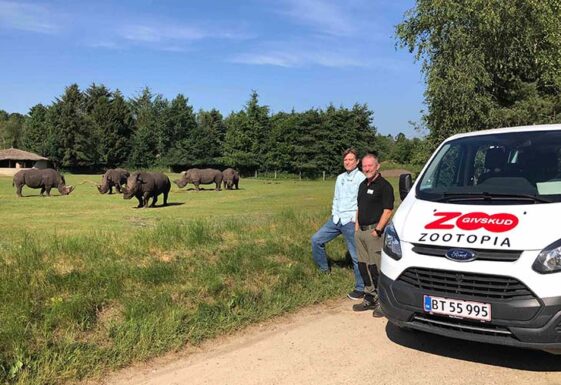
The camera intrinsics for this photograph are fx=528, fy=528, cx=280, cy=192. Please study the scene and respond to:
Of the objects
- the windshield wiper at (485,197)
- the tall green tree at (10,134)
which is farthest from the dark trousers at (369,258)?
the tall green tree at (10,134)

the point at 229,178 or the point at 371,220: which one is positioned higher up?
the point at 371,220

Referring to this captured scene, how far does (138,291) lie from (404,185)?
3.61 metres

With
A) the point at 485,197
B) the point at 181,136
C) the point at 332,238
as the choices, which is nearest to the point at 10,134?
the point at 181,136

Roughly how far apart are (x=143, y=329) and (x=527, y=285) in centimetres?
377

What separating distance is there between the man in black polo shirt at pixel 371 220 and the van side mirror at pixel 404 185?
1.53 feet

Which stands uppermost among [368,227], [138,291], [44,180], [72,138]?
[72,138]

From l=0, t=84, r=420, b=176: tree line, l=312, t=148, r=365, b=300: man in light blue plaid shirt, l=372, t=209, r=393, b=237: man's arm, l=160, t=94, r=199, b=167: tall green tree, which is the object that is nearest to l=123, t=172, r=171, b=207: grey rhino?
l=312, t=148, r=365, b=300: man in light blue plaid shirt

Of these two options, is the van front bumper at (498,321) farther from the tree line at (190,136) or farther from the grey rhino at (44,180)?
the tree line at (190,136)

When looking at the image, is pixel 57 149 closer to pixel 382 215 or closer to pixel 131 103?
pixel 131 103

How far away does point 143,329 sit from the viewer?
5.61 metres

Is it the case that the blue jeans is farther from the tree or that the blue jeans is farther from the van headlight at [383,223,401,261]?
the tree

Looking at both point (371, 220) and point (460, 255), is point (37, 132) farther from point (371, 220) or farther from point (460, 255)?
point (460, 255)

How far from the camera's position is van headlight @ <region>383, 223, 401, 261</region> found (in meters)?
5.16

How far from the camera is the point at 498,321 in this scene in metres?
4.43
